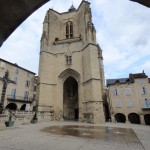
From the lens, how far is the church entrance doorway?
22.0m

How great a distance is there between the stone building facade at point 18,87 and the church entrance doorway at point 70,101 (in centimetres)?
828

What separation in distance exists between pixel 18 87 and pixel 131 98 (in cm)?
2026

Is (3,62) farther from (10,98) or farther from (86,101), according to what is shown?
(86,101)

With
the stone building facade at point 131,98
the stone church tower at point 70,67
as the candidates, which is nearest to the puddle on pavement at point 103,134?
the stone church tower at point 70,67

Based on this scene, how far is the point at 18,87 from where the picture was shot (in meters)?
24.9

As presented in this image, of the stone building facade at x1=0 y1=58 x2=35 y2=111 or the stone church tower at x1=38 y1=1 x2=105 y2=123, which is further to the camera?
the stone building facade at x1=0 y1=58 x2=35 y2=111

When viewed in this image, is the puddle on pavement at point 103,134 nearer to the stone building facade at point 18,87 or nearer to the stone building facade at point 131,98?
the stone building facade at point 131,98

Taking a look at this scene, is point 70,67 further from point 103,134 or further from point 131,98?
point 103,134

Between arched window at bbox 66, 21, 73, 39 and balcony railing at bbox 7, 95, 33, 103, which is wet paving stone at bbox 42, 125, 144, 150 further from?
arched window at bbox 66, 21, 73, 39

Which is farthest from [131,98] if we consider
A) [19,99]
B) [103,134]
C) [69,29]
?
[19,99]

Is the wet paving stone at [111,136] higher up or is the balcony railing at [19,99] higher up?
the balcony railing at [19,99]

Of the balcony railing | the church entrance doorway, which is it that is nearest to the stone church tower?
the church entrance doorway

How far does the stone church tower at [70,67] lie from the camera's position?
1741cm

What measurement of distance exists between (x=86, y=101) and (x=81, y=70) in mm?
4857
